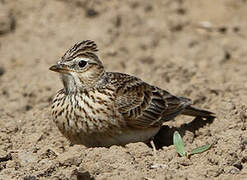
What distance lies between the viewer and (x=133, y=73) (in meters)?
9.58

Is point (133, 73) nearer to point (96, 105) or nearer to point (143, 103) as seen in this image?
point (143, 103)

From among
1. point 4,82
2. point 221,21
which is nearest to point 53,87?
point 4,82

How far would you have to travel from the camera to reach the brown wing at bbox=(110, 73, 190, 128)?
7074 millimetres

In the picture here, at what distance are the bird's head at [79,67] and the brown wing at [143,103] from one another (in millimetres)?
353

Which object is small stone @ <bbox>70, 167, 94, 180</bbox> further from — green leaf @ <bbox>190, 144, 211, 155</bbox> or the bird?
green leaf @ <bbox>190, 144, 211, 155</bbox>

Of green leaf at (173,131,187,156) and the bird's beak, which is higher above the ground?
the bird's beak

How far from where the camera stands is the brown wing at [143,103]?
23.2 feet

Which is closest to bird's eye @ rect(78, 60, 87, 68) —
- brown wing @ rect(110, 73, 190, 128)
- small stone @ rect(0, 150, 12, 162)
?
brown wing @ rect(110, 73, 190, 128)

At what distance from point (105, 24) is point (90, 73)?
3.90 m

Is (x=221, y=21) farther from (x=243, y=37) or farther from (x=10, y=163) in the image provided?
(x=10, y=163)

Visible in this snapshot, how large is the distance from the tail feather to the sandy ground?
103 mm

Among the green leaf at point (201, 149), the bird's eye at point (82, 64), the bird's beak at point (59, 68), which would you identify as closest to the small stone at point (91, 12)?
the bird's eye at point (82, 64)

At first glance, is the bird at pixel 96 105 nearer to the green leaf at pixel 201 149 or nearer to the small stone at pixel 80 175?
the green leaf at pixel 201 149

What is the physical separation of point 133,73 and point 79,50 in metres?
2.70
